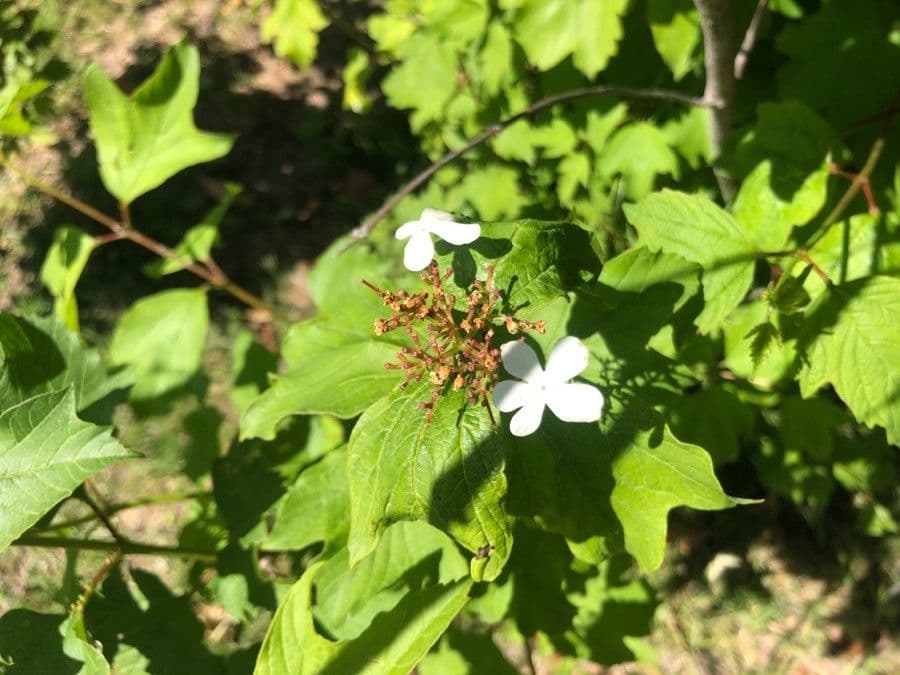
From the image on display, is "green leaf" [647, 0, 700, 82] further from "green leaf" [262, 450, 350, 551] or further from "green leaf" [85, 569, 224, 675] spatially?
"green leaf" [85, 569, 224, 675]

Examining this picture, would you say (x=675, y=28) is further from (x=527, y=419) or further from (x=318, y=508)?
(x=318, y=508)

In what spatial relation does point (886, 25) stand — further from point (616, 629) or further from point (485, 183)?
point (616, 629)

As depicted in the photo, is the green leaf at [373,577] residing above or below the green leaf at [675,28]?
below

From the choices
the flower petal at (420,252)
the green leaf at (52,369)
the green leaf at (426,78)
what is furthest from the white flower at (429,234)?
the green leaf at (426,78)


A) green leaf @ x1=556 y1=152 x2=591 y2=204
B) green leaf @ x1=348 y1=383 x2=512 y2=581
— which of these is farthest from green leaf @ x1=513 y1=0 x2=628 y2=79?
green leaf @ x1=348 y1=383 x2=512 y2=581

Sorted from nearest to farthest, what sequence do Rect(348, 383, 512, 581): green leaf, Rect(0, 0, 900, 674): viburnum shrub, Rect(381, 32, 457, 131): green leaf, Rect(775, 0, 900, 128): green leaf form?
Rect(348, 383, 512, 581): green leaf
Rect(0, 0, 900, 674): viburnum shrub
Rect(775, 0, 900, 128): green leaf
Rect(381, 32, 457, 131): green leaf

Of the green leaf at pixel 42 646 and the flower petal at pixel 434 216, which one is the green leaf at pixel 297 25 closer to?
the flower petal at pixel 434 216

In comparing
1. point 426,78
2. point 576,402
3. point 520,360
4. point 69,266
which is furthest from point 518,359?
point 426,78
